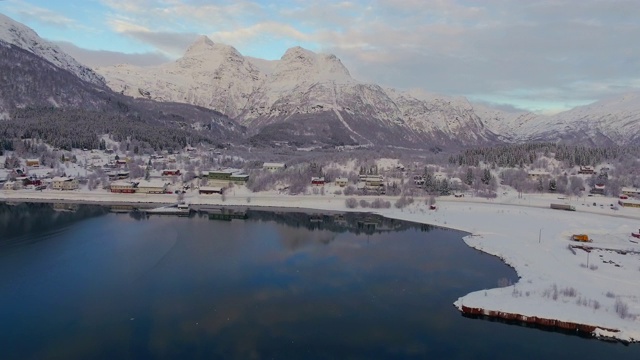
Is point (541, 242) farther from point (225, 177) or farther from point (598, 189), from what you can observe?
point (225, 177)

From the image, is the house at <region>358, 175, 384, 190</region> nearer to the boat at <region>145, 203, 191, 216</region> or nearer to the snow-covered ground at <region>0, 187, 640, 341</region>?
the snow-covered ground at <region>0, 187, 640, 341</region>

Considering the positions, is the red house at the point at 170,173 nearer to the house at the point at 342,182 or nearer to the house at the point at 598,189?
the house at the point at 342,182

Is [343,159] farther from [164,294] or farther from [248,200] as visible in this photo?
[164,294]

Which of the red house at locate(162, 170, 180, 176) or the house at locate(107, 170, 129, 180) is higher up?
the red house at locate(162, 170, 180, 176)

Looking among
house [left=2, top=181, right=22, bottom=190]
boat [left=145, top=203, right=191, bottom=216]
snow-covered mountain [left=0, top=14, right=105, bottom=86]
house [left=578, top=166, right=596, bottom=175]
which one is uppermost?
snow-covered mountain [left=0, top=14, right=105, bottom=86]

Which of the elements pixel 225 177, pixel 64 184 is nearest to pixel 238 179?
pixel 225 177

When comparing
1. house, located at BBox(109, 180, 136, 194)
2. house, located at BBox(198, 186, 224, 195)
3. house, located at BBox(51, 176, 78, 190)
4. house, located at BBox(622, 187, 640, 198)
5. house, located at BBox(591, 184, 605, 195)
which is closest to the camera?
house, located at BBox(622, 187, 640, 198)

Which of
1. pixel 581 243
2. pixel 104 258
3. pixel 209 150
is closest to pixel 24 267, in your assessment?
pixel 104 258

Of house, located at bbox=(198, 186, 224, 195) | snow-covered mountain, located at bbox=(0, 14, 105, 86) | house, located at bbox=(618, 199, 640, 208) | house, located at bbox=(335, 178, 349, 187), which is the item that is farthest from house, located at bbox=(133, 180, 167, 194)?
snow-covered mountain, located at bbox=(0, 14, 105, 86)
